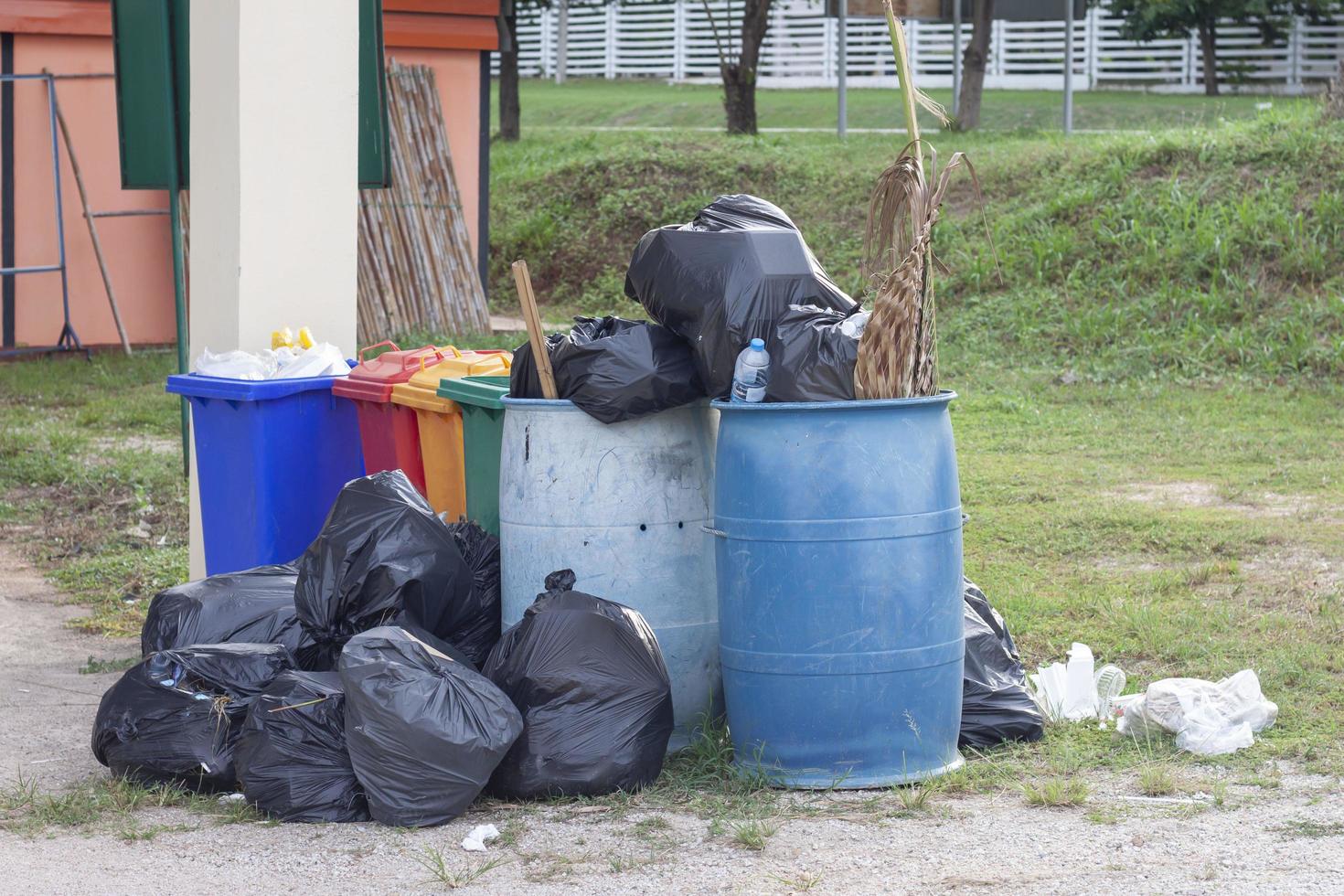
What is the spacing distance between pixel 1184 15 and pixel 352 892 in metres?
30.6

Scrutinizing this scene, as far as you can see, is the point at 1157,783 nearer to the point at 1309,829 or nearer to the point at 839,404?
the point at 1309,829

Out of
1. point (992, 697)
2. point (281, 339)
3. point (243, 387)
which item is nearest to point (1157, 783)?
point (992, 697)

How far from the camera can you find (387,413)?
17.8 ft

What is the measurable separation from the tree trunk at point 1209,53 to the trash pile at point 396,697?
29.3m

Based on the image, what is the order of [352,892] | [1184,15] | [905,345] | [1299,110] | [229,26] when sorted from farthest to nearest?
[1184,15]
[1299,110]
[229,26]
[905,345]
[352,892]

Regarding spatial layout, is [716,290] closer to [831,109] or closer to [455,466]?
[455,466]

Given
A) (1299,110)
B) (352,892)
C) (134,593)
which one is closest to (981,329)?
(1299,110)

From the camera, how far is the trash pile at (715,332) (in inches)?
170

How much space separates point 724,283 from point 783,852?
1.57 metres

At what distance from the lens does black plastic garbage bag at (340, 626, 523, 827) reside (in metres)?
4.04

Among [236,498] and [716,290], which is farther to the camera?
[236,498]

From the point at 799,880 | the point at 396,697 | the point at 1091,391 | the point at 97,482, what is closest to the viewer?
the point at 799,880

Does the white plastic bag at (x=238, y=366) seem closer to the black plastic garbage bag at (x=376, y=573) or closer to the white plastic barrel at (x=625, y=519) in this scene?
the black plastic garbage bag at (x=376, y=573)

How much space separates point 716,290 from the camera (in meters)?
4.50
